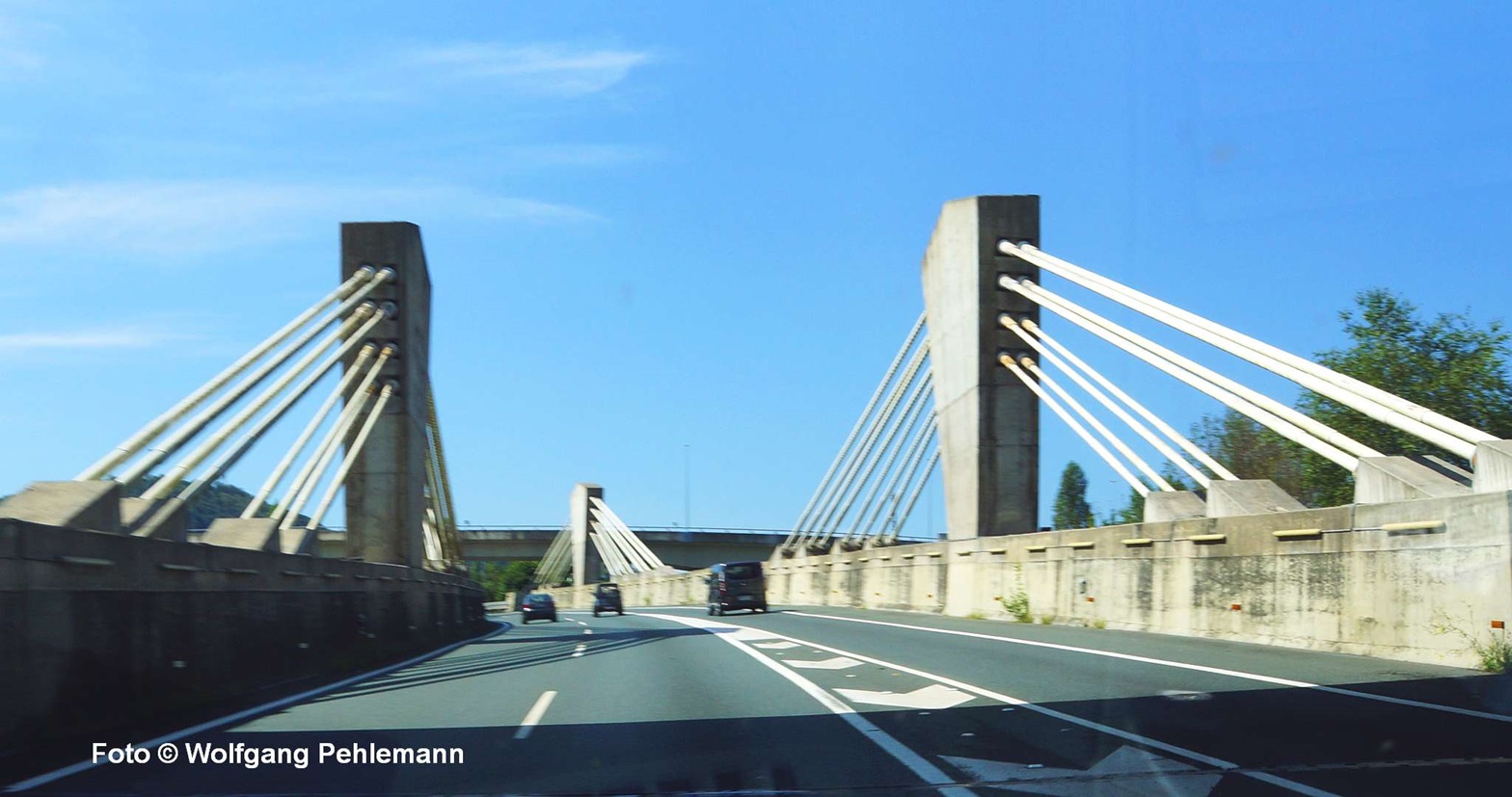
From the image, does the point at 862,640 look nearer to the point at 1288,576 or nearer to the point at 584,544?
the point at 1288,576

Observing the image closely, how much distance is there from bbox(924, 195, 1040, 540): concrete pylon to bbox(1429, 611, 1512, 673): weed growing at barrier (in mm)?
18176

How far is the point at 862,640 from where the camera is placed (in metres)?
22.5

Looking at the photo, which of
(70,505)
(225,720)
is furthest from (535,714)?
(70,505)

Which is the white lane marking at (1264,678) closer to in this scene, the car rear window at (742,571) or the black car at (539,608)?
the car rear window at (742,571)

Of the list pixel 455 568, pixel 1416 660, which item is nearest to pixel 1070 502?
pixel 455 568

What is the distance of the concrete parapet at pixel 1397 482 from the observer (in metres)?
15.2

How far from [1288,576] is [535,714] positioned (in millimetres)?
10466

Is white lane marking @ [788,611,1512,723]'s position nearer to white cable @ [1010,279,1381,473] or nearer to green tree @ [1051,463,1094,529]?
white cable @ [1010,279,1381,473]

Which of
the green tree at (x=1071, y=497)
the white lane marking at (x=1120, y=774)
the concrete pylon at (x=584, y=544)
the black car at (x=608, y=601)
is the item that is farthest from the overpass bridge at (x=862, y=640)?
the green tree at (x=1071, y=497)

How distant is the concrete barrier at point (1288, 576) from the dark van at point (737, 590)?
12.8 m

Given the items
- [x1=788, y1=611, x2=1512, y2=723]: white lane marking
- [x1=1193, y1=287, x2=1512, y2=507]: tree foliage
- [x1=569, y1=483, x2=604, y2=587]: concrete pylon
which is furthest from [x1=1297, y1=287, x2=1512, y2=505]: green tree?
[x1=569, y1=483, x2=604, y2=587]: concrete pylon

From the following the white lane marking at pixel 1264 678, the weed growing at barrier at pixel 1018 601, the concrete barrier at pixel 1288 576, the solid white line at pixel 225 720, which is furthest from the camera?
the weed growing at barrier at pixel 1018 601

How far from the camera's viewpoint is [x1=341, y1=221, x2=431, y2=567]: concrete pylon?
2931 centimetres

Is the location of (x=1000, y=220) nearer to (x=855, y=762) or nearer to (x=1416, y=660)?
(x=1416, y=660)
